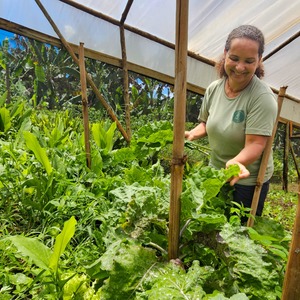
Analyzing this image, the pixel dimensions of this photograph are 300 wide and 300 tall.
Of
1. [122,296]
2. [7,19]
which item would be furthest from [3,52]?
[122,296]

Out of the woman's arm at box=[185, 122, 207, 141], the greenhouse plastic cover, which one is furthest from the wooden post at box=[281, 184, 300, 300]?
the greenhouse plastic cover

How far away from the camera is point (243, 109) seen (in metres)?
1.34

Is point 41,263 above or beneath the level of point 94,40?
beneath

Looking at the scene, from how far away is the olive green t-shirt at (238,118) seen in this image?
4.18 ft

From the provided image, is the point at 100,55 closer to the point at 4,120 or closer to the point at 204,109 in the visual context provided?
the point at 4,120

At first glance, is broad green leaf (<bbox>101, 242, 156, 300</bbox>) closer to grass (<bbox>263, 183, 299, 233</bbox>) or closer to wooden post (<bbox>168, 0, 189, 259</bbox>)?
wooden post (<bbox>168, 0, 189, 259</bbox>)

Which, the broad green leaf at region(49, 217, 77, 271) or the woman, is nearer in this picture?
the broad green leaf at region(49, 217, 77, 271)

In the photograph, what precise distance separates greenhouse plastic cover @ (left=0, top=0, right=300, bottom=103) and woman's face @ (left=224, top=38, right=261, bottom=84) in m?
1.14

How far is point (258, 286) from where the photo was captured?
719 mm

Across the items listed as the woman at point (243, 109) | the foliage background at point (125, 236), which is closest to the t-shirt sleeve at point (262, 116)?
the woman at point (243, 109)

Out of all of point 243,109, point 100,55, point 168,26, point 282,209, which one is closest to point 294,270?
point 243,109

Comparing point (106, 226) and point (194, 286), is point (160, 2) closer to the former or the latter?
point (106, 226)

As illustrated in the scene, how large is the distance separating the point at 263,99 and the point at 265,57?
1801 mm

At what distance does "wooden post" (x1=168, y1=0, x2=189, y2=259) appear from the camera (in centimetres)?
57
